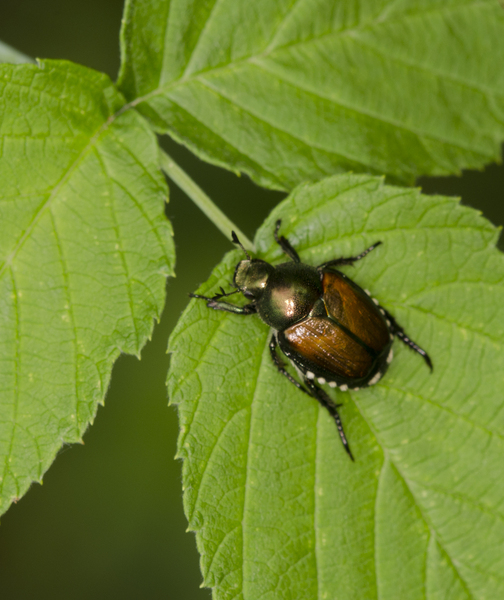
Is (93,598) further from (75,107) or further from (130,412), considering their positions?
(75,107)

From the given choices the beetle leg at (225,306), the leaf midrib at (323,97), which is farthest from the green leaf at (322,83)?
the beetle leg at (225,306)

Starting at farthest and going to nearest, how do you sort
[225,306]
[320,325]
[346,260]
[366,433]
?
1. [320,325]
2. [346,260]
3. [366,433]
4. [225,306]

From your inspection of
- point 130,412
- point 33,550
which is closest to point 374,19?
point 130,412

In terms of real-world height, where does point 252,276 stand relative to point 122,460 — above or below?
above

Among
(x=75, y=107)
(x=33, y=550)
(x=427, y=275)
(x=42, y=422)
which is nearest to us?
(x=42, y=422)

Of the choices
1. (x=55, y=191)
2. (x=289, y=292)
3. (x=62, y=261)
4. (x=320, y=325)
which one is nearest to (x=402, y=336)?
(x=320, y=325)

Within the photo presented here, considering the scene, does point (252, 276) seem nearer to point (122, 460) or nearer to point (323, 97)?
point (323, 97)

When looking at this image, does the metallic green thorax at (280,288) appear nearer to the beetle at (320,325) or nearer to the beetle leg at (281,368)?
the beetle at (320,325)
